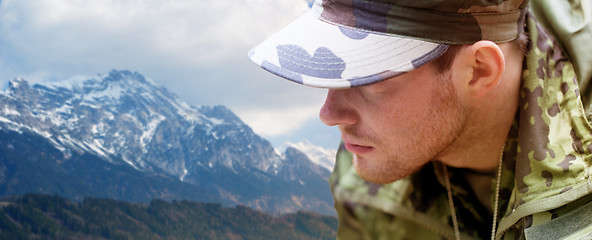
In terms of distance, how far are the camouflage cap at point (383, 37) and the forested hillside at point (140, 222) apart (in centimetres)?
9940

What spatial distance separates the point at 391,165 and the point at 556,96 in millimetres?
651

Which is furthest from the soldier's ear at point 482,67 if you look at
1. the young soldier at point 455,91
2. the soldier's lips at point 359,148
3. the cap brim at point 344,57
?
the soldier's lips at point 359,148

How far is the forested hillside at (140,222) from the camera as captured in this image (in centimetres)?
10319

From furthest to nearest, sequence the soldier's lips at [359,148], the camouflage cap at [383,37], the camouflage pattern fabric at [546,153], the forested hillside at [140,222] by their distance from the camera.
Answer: the forested hillside at [140,222] < the soldier's lips at [359,148] < the camouflage pattern fabric at [546,153] < the camouflage cap at [383,37]

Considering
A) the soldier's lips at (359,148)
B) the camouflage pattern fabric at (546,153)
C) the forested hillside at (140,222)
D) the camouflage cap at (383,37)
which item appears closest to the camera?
the camouflage cap at (383,37)

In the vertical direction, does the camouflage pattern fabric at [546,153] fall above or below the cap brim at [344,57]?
below

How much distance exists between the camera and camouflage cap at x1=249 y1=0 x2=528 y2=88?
6.00 ft

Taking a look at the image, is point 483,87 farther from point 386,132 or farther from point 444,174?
point 444,174

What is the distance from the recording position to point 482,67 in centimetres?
195

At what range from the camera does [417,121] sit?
6.76 feet

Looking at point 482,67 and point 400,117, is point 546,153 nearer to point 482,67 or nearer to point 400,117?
point 482,67

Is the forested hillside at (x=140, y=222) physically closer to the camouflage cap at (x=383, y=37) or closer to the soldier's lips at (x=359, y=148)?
the soldier's lips at (x=359, y=148)

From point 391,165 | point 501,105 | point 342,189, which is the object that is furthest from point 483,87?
point 342,189

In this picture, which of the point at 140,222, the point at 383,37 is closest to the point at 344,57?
the point at 383,37
